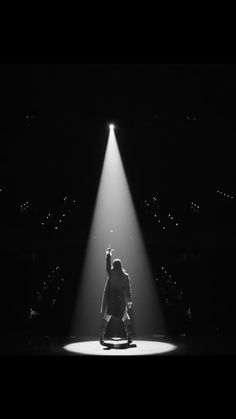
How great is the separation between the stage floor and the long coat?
0.47 m

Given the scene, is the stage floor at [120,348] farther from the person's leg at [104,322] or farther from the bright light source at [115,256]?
the bright light source at [115,256]

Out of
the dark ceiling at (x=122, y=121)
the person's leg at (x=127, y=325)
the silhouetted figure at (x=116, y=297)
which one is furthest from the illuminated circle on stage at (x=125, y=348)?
the dark ceiling at (x=122, y=121)

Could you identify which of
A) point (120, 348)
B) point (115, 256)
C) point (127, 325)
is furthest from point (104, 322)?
point (115, 256)

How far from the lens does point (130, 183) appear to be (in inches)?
352

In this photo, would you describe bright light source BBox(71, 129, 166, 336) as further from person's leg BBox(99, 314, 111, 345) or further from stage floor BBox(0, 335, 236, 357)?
person's leg BBox(99, 314, 111, 345)

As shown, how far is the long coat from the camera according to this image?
631 centimetres

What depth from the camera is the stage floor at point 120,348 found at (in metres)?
5.11

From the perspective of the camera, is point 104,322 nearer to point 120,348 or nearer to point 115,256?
point 120,348

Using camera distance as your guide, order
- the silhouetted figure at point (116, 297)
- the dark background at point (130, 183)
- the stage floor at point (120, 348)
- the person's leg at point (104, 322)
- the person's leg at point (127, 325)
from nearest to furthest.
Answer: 1. the stage floor at point (120, 348)
2. the person's leg at point (127, 325)
3. the person's leg at point (104, 322)
4. the silhouetted figure at point (116, 297)
5. the dark background at point (130, 183)

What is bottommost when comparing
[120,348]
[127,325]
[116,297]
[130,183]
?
[120,348]

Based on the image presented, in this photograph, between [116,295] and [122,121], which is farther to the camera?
[122,121]

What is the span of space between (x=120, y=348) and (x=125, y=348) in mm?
61

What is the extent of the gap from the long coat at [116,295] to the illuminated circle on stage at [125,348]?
46 centimetres

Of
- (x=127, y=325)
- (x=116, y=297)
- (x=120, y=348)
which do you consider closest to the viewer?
(x=120, y=348)
